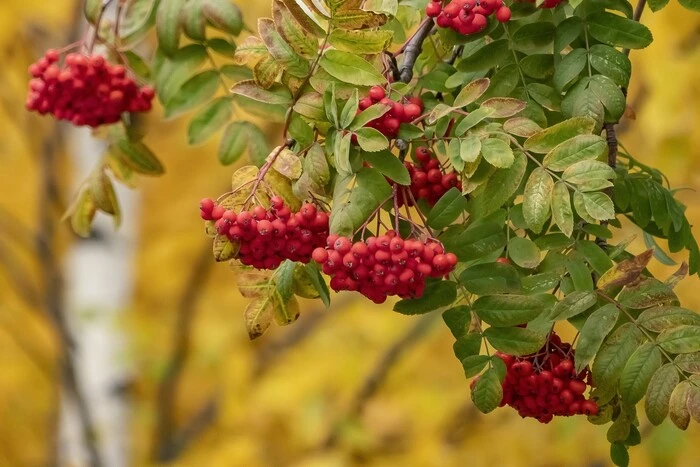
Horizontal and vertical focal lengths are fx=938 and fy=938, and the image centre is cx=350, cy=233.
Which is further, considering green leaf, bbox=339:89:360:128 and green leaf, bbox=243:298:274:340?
green leaf, bbox=243:298:274:340

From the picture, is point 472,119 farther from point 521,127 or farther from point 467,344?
point 467,344

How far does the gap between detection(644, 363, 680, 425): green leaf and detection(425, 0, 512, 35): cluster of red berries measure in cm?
37

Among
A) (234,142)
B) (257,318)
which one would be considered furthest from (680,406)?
(234,142)

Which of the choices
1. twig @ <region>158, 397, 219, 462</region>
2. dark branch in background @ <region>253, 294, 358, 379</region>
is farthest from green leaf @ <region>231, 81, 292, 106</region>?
twig @ <region>158, 397, 219, 462</region>

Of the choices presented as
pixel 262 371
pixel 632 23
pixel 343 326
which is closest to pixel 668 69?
pixel 632 23

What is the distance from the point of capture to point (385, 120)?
860mm

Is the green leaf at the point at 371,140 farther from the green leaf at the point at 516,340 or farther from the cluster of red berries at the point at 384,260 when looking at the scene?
the green leaf at the point at 516,340

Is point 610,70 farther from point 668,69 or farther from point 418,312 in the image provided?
point 668,69

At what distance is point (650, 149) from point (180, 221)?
7.41 ft

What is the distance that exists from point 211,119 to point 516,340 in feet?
2.17

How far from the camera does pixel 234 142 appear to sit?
1.34m

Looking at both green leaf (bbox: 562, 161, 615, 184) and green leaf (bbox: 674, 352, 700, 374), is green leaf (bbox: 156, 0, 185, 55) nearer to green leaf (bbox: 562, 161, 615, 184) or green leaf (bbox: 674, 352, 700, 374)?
green leaf (bbox: 562, 161, 615, 184)

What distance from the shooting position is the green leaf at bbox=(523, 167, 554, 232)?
2.85 feet

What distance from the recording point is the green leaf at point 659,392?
2.92 feet
